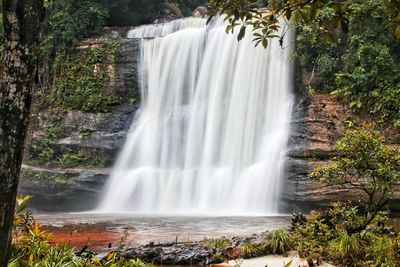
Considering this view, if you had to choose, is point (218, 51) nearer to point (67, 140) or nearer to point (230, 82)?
point (230, 82)

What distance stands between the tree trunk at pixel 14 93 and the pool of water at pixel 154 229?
207 inches

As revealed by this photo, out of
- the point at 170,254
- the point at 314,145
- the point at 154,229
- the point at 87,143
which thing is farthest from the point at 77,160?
the point at 170,254

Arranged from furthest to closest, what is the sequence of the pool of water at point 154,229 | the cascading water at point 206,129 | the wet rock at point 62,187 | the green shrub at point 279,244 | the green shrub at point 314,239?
the wet rock at point 62,187 < the cascading water at point 206,129 < the pool of water at point 154,229 < the green shrub at point 279,244 < the green shrub at point 314,239

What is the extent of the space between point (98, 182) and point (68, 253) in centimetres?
1423

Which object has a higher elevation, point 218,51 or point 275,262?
point 218,51

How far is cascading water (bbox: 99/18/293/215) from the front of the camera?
17522 millimetres

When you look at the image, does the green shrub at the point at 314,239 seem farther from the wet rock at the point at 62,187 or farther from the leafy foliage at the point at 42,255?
the wet rock at the point at 62,187

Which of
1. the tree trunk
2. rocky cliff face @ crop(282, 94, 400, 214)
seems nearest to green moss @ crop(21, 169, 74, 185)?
rocky cliff face @ crop(282, 94, 400, 214)

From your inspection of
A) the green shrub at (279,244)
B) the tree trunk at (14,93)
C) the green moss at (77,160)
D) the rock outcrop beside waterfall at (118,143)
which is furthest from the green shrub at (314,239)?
the green moss at (77,160)

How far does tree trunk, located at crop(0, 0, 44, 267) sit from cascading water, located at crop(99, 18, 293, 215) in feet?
42.8

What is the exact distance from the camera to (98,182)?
20.2 metres

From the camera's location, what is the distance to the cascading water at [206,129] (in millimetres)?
17522

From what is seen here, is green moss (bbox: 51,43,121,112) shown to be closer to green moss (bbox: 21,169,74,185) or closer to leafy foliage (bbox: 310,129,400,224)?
green moss (bbox: 21,169,74,185)

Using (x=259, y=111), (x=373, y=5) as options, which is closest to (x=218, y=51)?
(x=259, y=111)
